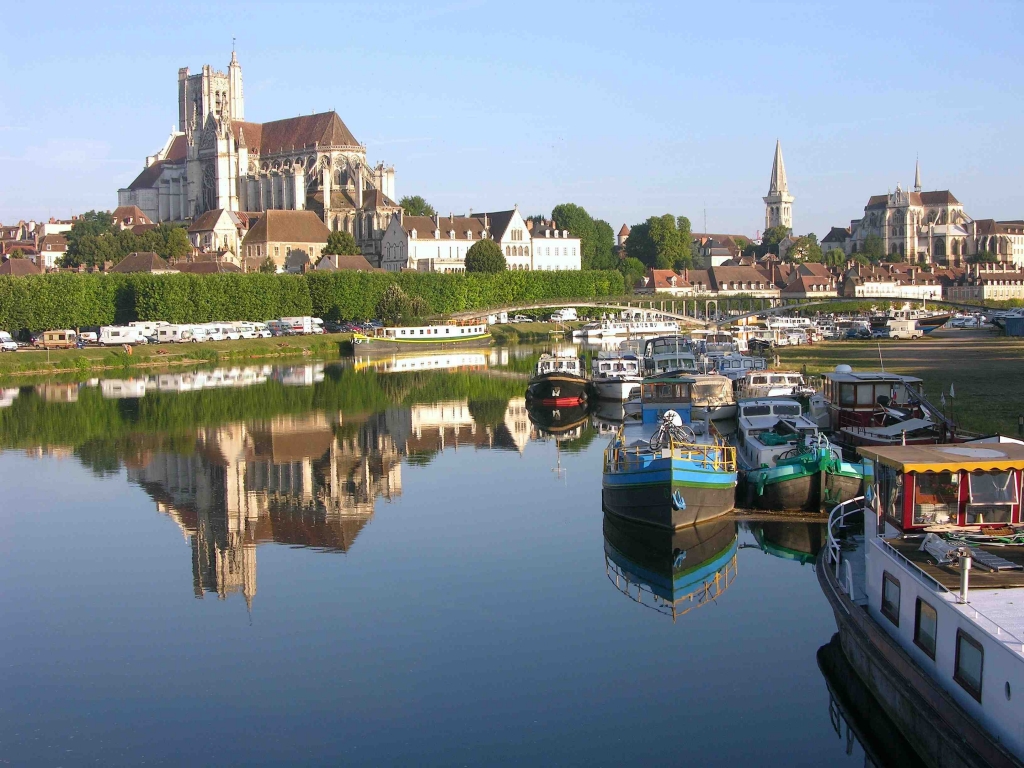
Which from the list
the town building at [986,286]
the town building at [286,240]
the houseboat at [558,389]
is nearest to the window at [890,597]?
the houseboat at [558,389]

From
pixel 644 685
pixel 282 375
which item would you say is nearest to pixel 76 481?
pixel 644 685

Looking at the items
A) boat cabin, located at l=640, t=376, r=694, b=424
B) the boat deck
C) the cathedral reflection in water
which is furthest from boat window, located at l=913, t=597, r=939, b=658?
boat cabin, located at l=640, t=376, r=694, b=424

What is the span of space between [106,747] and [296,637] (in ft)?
13.6

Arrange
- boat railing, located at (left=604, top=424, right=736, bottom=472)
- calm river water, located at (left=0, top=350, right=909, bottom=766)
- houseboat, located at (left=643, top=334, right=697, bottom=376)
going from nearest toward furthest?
calm river water, located at (left=0, top=350, right=909, bottom=766), boat railing, located at (left=604, top=424, right=736, bottom=472), houseboat, located at (left=643, top=334, right=697, bottom=376)

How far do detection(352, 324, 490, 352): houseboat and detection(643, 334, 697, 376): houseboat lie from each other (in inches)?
1247

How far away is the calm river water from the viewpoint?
47.1 ft

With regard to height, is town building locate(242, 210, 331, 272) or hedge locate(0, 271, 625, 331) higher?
town building locate(242, 210, 331, 272)

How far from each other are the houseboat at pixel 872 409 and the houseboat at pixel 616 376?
41.4 feet

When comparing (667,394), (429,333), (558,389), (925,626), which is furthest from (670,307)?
(925,626)

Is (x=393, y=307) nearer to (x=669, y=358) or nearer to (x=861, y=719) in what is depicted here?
(x=669, y=358)

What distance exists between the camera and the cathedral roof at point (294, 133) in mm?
140750

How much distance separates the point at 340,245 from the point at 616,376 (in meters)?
78.2

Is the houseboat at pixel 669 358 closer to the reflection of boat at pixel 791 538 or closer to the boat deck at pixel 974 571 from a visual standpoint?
the reflection of boat at pixel 791 538

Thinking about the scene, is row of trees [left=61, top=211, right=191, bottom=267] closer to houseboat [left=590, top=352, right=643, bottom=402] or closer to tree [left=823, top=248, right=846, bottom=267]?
houseboat [left=590, top=352, right=643, bottom=402]
